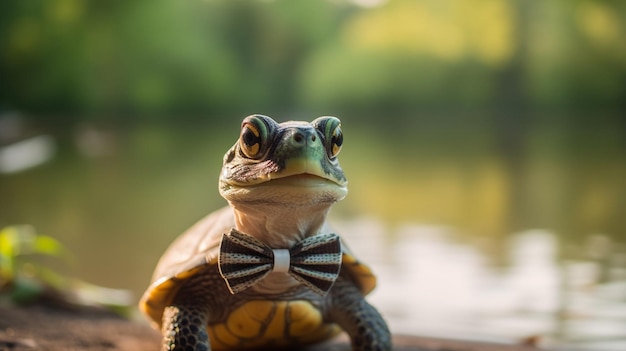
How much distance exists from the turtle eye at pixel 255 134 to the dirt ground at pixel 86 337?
56cm

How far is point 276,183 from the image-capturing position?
2.95ft

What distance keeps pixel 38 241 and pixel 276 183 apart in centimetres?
127

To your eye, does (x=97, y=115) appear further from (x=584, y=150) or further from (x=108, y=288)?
(x=584, y=150)

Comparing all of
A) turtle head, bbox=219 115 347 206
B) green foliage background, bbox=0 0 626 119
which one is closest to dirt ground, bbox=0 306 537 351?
turtle head, bbox=219 115 347 206

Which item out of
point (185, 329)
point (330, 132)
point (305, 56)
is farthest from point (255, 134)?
point (305, 56)

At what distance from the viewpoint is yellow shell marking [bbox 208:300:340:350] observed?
3.70 feet

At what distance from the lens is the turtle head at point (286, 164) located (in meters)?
0.89

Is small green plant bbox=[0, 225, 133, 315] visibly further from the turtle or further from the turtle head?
the turtle head

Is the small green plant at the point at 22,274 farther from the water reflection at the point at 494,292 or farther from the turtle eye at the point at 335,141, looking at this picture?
the turtle eye at the point at 335,141

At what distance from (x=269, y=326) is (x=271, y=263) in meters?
0.22

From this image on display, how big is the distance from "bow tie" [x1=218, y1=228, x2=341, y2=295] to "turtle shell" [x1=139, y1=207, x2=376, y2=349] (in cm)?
16

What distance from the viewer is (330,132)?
0.95m

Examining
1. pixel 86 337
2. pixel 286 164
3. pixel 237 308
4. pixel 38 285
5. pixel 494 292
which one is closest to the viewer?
pixel 286 164

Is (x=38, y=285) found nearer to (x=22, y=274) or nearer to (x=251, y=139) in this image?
(x=22, y=274)
